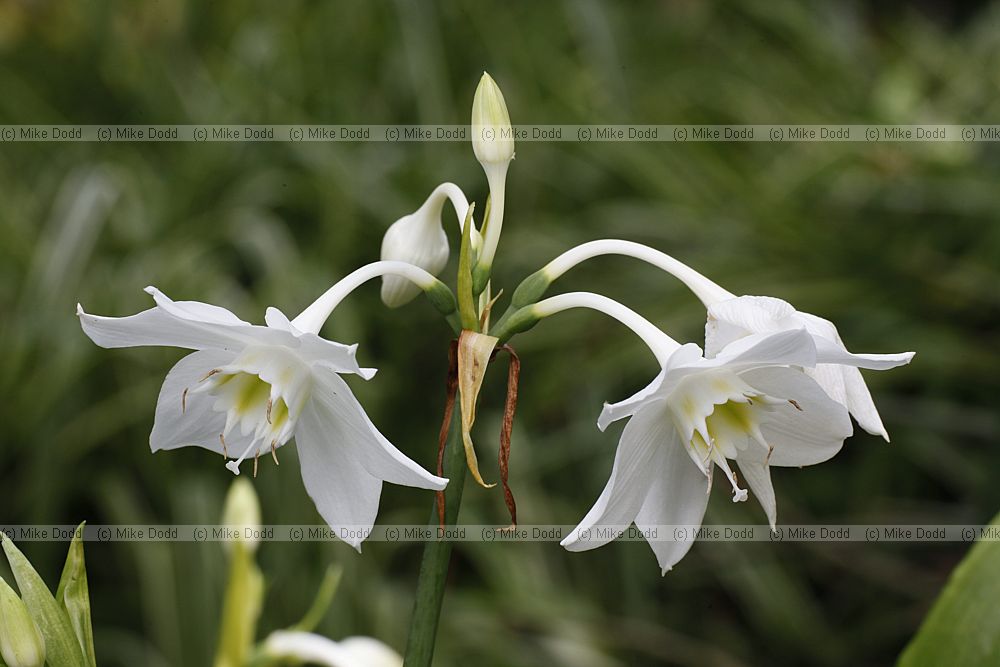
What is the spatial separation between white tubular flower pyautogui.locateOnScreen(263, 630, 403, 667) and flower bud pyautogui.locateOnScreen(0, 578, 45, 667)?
1.06ft

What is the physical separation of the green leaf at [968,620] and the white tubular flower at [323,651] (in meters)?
0.55

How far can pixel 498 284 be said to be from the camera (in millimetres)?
2830

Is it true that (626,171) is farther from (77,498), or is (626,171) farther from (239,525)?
(239,525)

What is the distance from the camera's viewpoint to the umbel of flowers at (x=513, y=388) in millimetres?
710

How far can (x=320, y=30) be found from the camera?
3459 mm

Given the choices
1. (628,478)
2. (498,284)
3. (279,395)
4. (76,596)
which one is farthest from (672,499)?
(498,284)

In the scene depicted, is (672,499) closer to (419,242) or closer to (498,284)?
(419,242)

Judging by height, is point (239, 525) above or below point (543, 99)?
below

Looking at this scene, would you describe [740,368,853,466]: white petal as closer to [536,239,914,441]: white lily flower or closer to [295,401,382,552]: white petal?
[536,239,914,441]: white lily flower

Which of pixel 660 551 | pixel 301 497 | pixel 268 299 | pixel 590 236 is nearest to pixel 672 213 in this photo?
pixel 590 236

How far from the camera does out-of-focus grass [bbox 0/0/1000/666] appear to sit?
2316 millimetres

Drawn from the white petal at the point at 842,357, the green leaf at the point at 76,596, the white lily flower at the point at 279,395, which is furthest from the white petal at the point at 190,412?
the white petal at the point at 842,357

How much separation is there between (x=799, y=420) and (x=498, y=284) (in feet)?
6.72

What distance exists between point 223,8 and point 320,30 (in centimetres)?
55
